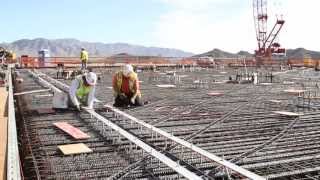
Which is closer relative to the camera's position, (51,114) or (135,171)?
(135,171)

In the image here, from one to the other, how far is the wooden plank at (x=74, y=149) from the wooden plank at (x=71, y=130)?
486mm

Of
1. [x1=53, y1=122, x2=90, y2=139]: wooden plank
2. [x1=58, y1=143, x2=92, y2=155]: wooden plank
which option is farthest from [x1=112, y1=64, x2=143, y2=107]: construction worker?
[x1=58, y1=143, x2=92, y2=155]: wooden plank

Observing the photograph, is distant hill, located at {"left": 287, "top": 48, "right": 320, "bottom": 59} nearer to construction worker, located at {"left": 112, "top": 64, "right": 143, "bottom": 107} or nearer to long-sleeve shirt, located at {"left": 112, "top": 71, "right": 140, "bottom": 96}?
construction worker, located at {"left": 112, "top": 64, "right": 143, "bottom": 107}

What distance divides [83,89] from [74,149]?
3.35 m

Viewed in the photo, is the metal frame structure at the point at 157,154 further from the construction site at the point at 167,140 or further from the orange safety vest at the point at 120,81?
the orange safety vest at the point at 120,81

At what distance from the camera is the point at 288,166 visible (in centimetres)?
545

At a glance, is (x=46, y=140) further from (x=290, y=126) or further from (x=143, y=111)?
(x=290, y=126)

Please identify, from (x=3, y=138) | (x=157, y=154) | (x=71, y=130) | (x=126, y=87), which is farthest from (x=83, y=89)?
(x=157, y=154)

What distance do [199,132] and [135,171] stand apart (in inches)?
96.3

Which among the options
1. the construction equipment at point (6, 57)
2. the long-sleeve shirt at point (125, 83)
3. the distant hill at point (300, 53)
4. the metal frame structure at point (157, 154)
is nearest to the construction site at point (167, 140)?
the metal frame structure at point (157, 154)

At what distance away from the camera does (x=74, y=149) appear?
6.17 metres

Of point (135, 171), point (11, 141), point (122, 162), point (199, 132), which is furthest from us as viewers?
point (199, 132)

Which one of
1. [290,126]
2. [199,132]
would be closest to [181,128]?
[199,132]

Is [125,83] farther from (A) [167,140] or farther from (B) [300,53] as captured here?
(B) [300,53]
